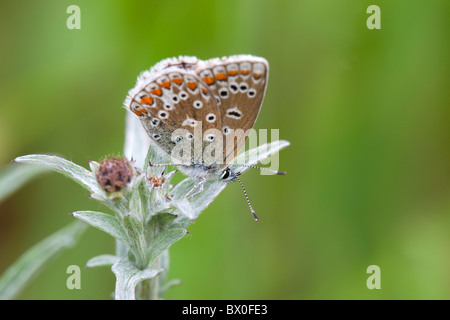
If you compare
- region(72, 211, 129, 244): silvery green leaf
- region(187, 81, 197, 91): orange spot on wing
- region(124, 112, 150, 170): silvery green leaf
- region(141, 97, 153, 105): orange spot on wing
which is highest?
region(187, 81, 197, 91): orange spot on wing

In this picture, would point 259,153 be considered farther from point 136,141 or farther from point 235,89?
point 136,141

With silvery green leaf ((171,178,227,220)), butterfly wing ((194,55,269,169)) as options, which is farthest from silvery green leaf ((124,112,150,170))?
butterfly wing ((194,55,269,169))

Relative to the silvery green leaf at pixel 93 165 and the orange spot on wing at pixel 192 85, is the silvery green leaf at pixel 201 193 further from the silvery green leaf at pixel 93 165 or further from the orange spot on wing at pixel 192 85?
the orange spot on wing at pixel 192 85

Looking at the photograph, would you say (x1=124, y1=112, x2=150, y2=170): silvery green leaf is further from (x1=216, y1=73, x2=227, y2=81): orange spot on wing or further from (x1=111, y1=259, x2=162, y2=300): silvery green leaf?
(x1=111, y1=259, x2=162, y2=300): silvery green leaf

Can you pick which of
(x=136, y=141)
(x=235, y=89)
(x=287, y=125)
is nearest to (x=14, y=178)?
(x=136, y=141)

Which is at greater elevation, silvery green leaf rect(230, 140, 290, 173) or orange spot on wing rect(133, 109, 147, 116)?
orange spot on wing rect(133, 109, 147, 116)
